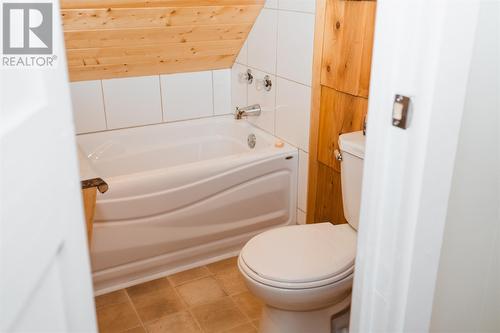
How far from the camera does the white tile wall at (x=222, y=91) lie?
10.7 ft

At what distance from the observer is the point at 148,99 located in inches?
122

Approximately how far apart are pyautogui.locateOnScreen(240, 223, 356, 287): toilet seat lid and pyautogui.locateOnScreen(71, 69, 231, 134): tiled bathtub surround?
148 cm

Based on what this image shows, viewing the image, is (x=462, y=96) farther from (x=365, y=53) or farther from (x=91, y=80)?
→ (x=91, y=80)

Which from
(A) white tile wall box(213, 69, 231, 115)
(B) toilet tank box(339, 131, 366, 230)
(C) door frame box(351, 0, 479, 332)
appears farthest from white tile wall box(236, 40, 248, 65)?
(C) door frame box(351, 0, 479, 332)

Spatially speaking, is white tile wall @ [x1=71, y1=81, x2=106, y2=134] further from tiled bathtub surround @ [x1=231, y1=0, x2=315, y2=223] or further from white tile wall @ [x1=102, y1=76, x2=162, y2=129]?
tiled bathtub surround @ [x1=231, y1=0, x2=315, y2=223]

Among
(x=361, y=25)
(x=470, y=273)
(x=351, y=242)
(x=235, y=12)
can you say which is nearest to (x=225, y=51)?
(x=235, y=12)

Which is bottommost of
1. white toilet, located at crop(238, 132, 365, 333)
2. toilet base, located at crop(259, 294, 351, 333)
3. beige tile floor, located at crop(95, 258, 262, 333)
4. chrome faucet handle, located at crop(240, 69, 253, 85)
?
beige tile floor, located at crop(95, 258, 262, 333)

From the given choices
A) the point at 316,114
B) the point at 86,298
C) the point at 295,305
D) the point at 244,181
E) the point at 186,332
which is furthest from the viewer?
the point at 244,181

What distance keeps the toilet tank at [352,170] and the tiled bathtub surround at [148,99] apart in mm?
1523

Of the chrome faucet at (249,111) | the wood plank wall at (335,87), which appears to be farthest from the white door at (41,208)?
the chrome faucet at (249,111)

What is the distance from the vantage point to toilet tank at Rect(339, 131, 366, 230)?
185 cm

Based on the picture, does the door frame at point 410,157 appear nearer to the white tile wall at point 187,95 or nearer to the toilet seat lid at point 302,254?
the toilet seat lid at point 302,254

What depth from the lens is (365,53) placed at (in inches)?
80.0

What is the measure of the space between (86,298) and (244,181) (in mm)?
1799
